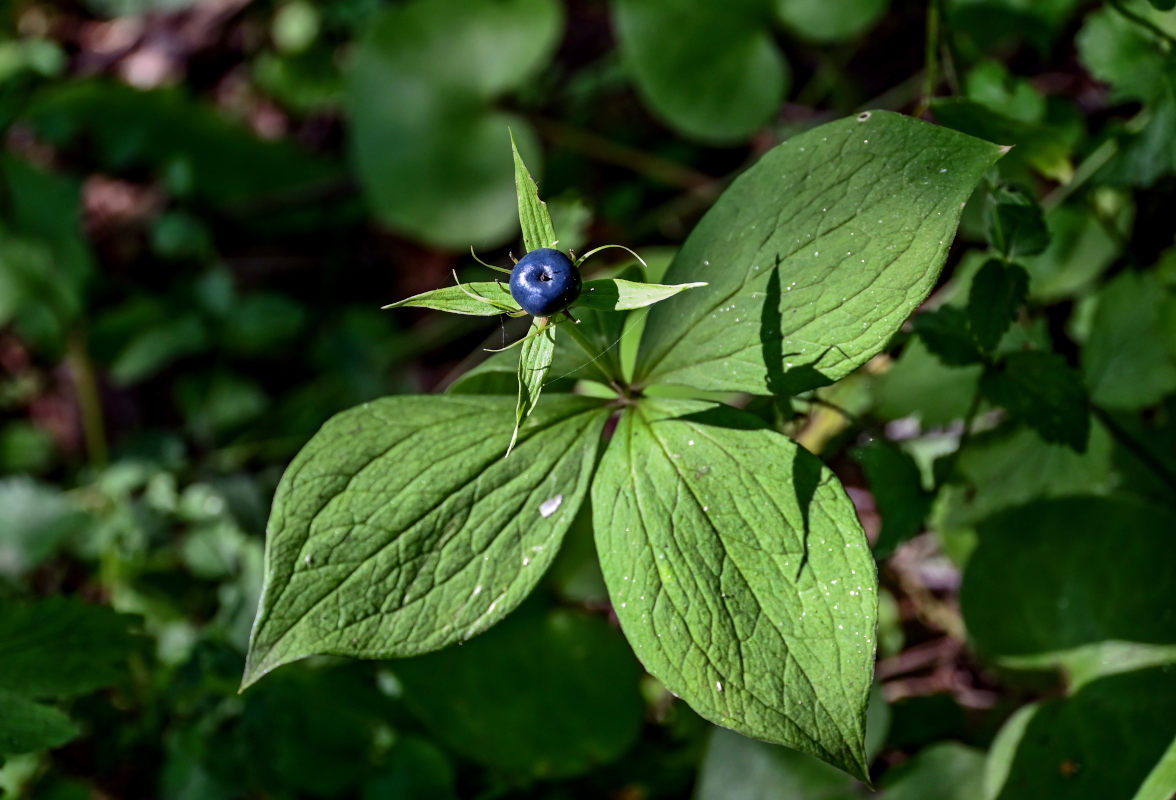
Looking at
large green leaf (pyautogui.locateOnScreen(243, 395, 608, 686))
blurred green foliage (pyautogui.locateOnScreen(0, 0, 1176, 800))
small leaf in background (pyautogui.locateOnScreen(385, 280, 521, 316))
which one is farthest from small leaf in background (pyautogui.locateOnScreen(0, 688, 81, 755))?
small leaf in background (pyautogui.locateOnScreen(385, 280, 521, 316))

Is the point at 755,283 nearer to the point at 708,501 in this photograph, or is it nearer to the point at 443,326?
the point at 708,501

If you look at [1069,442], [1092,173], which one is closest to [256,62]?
[1092,173]

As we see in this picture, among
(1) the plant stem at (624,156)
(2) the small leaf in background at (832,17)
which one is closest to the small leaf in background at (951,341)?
(2) the small leaf in background at (832,17)

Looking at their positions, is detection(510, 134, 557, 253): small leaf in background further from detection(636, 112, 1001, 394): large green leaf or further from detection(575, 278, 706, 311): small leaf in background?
detection(636, 112, 1001, 394): large green leaf

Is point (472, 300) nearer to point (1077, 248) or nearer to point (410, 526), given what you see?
point (410, 526)

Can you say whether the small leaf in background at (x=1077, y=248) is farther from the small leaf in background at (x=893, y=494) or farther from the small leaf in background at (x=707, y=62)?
the small leaf in background at (x=707, y=62)

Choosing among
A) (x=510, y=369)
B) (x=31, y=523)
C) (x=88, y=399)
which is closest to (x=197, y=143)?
(x=88, y=399)
